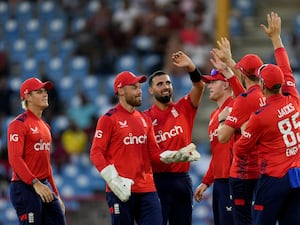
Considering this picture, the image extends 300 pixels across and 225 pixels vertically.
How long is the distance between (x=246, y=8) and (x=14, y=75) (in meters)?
5.15

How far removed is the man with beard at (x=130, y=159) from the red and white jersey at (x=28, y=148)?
768 millimetres

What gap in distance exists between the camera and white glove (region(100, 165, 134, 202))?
40.2 feet

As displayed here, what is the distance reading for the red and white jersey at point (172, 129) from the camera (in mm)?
13266

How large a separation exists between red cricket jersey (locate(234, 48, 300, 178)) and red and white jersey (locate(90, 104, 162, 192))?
153 cm

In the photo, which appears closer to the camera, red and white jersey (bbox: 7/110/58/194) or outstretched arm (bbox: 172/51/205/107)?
red and white jersey (bbox: 7/110/58/194)

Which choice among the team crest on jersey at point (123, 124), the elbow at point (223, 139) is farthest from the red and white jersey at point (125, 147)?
the elbow at point (223, 139)

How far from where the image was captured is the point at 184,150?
495 inches

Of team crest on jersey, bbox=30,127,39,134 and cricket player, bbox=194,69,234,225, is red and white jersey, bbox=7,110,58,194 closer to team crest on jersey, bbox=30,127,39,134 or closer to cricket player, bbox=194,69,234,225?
team crest on jersey, bbox=30,127,39,134

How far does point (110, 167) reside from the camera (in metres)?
12.3

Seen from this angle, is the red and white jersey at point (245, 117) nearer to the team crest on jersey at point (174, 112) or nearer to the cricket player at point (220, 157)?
the cricket player at point (220, 157)

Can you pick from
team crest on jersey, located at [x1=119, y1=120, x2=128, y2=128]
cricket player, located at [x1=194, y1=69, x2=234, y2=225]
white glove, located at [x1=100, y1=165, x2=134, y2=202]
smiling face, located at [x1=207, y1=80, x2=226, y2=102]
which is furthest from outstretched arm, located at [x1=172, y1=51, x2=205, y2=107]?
white glove, located at [x1=100, y1=165, x2=134, y2=202]

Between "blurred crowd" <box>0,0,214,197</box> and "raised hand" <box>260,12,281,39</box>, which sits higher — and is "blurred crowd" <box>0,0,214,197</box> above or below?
above

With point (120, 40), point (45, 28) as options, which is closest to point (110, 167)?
point (120, 40)

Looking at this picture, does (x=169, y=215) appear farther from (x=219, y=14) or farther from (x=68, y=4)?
(x=68, y=4)
